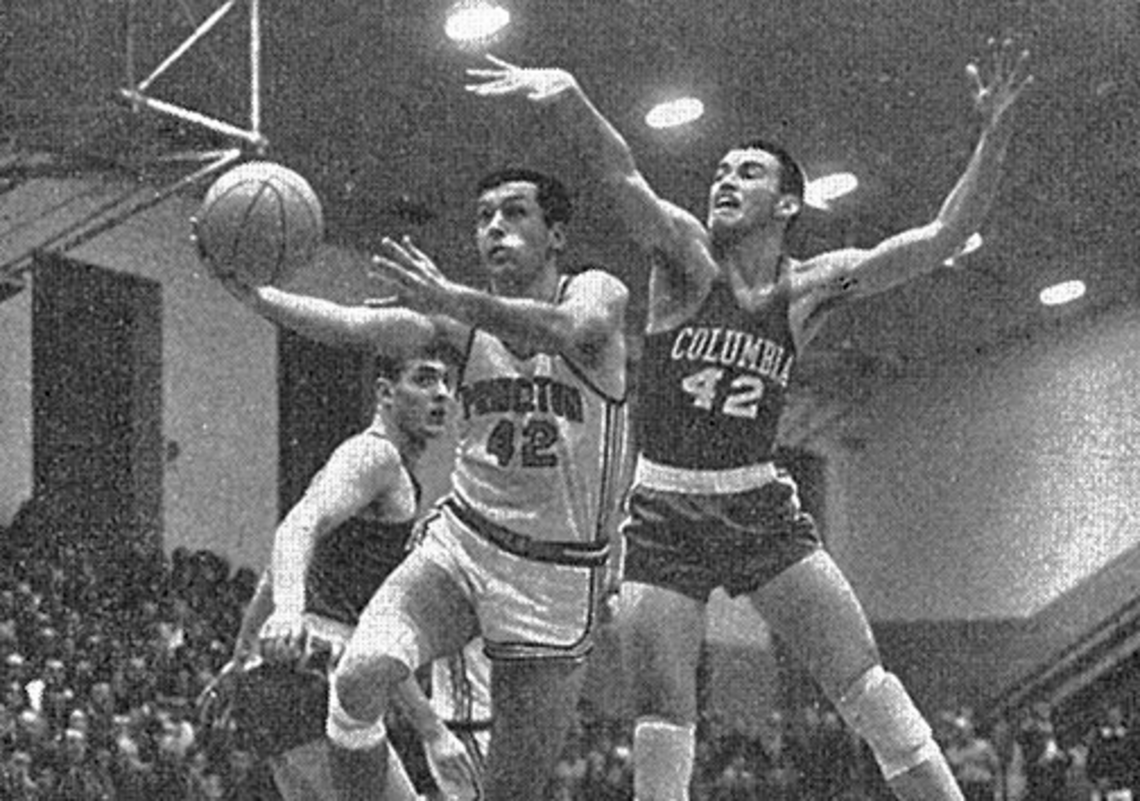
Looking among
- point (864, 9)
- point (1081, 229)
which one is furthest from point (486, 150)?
point (1081, 229)

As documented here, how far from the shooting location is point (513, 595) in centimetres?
633

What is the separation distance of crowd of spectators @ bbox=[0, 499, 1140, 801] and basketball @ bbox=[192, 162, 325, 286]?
4.74 meters

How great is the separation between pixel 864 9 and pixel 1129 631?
44.2ft

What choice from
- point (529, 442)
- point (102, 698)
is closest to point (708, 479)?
point (529, 442)

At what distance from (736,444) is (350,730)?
4.66 ft

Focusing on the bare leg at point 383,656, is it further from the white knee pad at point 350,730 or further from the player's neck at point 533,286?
the player's neck at point 533,286

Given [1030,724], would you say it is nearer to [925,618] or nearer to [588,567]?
[925,618]

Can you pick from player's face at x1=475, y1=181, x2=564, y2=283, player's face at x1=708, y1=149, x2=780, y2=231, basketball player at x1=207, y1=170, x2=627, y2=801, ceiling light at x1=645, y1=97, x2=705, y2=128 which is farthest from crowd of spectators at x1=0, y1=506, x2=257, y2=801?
player's face at x1=708, y1=149, x2=780, y2=231

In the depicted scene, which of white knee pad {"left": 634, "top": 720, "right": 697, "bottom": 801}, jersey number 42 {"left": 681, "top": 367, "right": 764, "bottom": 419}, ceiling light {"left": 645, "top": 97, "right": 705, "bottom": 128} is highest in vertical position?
ceiling light {"left": 645, "top": 97, "right": 705, "bottom": 128}

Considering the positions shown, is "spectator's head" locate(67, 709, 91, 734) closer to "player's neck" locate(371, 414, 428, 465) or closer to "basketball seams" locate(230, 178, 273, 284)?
"player's neck" locate(371, 414, 428, 465)

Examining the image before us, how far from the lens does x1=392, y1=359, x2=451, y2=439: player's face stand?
7344 millimetres

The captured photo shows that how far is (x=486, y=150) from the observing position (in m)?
20.1

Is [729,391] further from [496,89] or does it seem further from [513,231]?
[496,89]

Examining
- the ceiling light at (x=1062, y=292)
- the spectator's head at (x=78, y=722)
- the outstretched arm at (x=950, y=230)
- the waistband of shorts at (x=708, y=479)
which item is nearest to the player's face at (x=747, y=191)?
the outstretched arm at (x=950, y=230)
